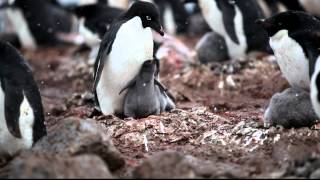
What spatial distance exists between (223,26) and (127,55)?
9.22 feet

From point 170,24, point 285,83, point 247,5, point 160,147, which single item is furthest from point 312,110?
point 170,24

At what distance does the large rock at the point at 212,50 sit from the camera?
9781 mm

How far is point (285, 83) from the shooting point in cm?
877

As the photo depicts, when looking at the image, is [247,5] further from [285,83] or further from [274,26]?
[274,26]

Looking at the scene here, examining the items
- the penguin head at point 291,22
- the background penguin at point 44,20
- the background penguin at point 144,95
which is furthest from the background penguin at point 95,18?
the penguin head at point 291,22

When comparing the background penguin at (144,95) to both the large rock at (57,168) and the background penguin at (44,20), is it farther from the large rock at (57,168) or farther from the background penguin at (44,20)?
the background penguin at (44,20)

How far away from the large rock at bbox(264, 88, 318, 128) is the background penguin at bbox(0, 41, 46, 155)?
1852 millimetres

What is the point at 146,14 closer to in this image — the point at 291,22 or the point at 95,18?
the point at 291,22

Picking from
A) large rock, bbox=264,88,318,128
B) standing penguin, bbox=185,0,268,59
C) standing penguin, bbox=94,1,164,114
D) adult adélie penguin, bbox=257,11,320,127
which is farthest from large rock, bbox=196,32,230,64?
large rock, bbox=264,88,318,128

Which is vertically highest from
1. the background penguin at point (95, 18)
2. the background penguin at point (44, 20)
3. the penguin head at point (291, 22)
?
the penguin head at point (291, 22)

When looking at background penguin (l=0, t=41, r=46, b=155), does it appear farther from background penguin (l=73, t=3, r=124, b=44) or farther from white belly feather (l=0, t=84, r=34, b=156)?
background penguin (l=73, t=3, r=124, b=44)

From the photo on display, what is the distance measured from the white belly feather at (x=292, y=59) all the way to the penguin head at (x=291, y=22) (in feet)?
0.17

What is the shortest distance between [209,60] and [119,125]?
355 cm

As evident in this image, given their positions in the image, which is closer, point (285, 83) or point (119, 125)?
point (119, 125)
